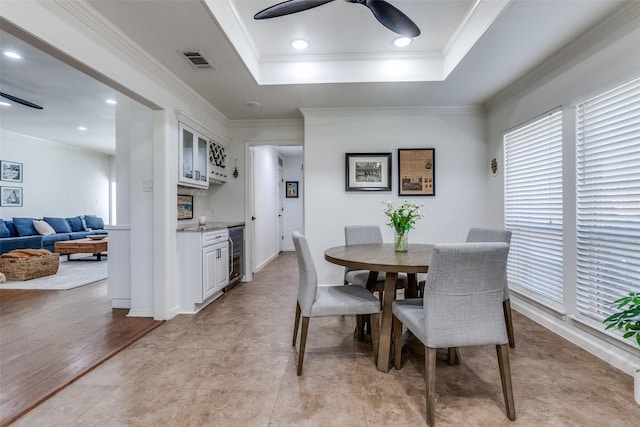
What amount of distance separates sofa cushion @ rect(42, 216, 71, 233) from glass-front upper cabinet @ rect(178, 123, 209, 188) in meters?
5.10

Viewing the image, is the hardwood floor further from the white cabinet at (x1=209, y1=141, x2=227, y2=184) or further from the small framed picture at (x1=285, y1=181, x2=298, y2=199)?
the small framed picture at (x1=285, y1=181, x2=298, y2=199)

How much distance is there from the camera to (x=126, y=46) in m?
2.28

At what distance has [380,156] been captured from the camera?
387 cm

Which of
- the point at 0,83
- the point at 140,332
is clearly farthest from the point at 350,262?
the point at 0,83

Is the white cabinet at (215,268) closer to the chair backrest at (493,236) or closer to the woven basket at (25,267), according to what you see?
the chair backrest at (493,236)

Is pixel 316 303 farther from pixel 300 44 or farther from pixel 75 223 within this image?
pixel 75 223

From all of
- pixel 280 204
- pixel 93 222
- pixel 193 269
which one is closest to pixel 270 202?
pixel 280 204

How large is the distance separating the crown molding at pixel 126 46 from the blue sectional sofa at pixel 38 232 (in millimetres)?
4728

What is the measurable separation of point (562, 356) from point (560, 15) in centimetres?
242

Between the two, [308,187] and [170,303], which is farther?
[308,187]

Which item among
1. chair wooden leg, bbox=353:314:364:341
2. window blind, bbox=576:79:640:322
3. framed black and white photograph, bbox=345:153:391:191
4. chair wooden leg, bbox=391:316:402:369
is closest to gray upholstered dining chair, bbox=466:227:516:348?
window blind, bbox=576:79:640:322

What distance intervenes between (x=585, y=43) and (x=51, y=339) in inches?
192

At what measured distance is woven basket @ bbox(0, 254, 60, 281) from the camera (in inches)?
165

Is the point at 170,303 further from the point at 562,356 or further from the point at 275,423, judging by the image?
the point at 562,356
